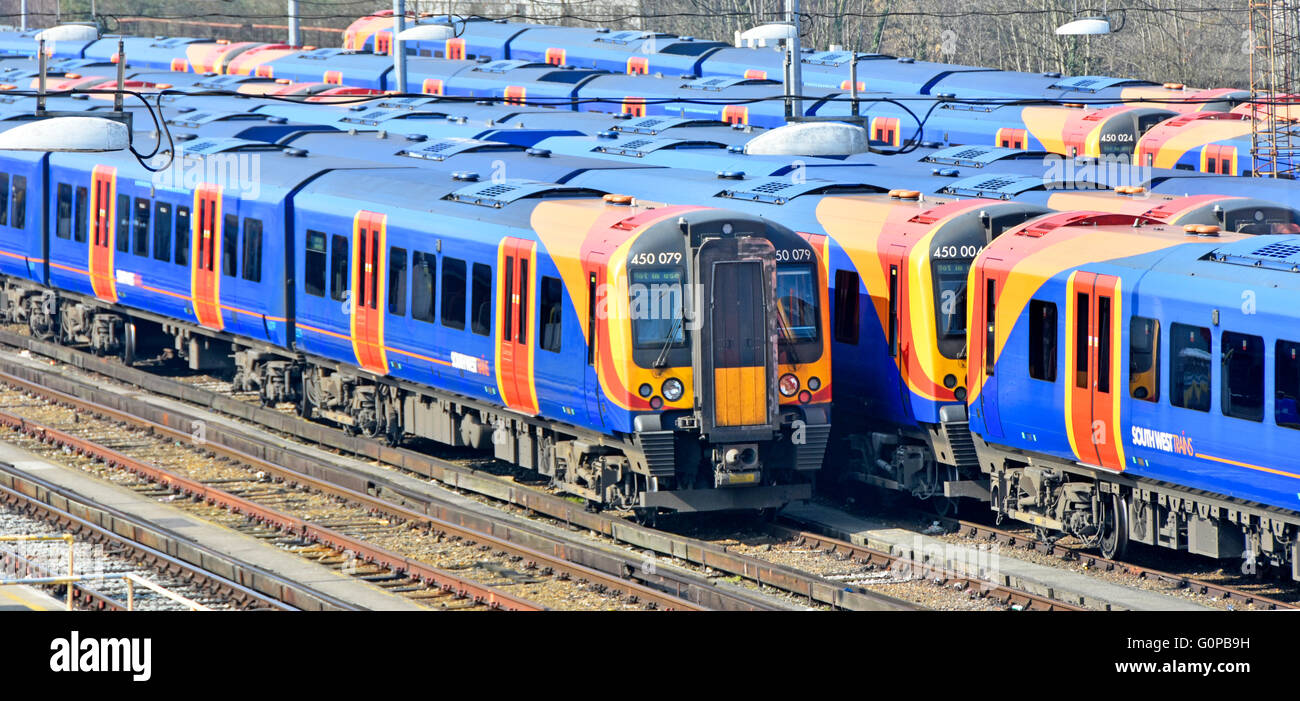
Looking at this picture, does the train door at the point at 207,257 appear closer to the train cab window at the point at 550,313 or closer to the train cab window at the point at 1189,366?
the train cab window at the point at 550,313

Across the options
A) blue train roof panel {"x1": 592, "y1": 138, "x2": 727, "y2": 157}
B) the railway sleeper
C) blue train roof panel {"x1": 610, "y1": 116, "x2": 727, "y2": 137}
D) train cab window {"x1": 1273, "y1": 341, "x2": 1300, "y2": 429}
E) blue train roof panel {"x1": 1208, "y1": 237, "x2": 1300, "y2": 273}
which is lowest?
the railway sleeper

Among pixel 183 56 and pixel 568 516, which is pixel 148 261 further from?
pixel 183 56

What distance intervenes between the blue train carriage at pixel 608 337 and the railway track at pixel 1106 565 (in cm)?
172

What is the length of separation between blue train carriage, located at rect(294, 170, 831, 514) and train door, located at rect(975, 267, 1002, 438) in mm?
1532

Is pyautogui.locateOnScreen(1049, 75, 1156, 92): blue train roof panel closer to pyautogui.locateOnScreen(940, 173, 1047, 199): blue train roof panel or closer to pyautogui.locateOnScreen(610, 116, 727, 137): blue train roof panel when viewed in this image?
pyautogui.locateOnScreen(610, 116, 727, 137): blue train roof panel

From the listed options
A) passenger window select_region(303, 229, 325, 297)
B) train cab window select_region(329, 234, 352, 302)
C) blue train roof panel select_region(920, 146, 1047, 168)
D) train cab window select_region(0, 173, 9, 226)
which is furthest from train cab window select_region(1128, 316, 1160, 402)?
train cab window select_region(0, 173, 9, 226)

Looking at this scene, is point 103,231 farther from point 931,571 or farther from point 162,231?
point 931,571

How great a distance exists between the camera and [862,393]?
19812 mm

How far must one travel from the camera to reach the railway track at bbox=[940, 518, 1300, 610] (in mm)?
16078

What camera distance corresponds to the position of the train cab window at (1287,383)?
14.8 m

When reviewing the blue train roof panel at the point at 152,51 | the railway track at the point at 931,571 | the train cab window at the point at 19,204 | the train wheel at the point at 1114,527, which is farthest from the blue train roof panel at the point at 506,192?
the blue train roof panel at the point at 152,51

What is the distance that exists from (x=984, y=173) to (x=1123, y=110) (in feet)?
32.2

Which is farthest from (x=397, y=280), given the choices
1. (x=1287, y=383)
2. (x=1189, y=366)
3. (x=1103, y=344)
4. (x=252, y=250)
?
(x=1287, y=383)
